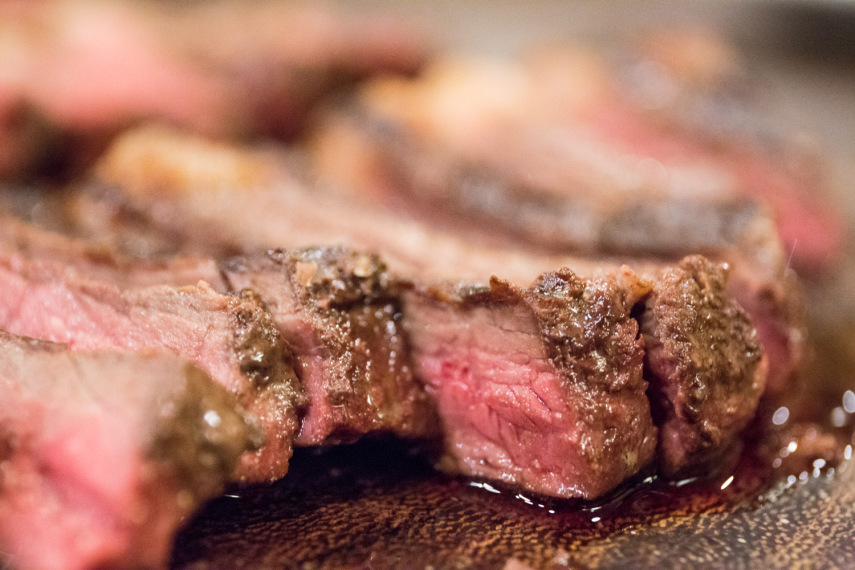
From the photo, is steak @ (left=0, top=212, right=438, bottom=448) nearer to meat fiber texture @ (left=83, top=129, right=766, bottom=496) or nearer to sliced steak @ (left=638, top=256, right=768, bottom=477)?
meat fiber texture @ (left=83, top=129, right=766, bottom=496)

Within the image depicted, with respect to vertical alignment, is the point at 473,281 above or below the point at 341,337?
above

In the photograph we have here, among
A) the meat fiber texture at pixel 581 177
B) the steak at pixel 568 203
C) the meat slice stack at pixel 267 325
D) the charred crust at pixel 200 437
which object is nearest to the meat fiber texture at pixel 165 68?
the meat fiber texture at pixel 581 177

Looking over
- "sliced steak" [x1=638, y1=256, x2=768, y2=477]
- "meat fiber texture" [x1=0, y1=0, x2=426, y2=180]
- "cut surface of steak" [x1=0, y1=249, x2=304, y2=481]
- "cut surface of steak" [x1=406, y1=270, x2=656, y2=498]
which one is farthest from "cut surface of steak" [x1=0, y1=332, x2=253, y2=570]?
"meat fiber texture" [x1=0, y1=0, x2=426, y2=180]

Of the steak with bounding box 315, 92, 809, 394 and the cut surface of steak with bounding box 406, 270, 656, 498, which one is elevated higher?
the steak with bounding box 315, 92, 809, 394

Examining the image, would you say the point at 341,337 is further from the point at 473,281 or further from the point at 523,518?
the point at 523,518

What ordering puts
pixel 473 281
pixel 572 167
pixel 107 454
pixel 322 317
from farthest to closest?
pixel 572 167, pixel 473 281, pixel 322 317, pixel 107 454

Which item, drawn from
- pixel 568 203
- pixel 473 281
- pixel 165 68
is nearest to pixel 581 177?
pixel 568 203

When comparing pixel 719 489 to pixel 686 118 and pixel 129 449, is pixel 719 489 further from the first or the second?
pixel 686 118
